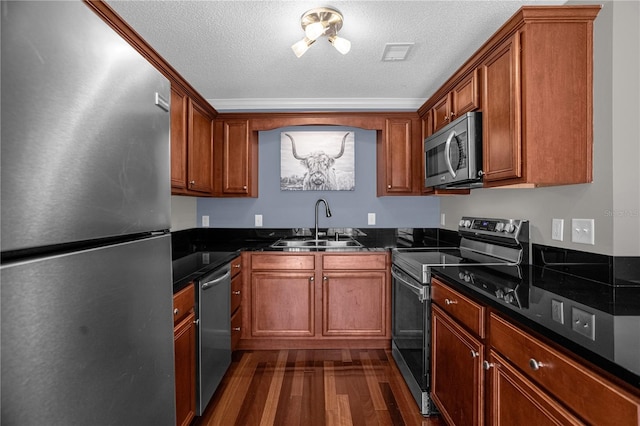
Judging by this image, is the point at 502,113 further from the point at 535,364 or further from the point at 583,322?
the point at 535,364

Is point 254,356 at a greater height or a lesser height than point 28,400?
lesser

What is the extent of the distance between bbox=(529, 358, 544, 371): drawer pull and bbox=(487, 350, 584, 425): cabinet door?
0.20 ft

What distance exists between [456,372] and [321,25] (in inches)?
74.1

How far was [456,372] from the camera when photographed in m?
1.60

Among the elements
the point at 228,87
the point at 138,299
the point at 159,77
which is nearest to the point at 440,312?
the point at 138,299

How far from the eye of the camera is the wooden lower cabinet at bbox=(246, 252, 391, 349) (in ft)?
9.20

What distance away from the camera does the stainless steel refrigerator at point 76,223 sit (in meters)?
0.50

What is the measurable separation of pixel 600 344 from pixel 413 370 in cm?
146

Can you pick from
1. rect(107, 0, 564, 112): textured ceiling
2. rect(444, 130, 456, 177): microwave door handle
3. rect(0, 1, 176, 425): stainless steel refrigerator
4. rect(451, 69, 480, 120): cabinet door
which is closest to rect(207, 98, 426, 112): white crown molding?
rect(107, 0, 564, 112): textured ceiling

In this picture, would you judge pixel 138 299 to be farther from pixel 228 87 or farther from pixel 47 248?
pixel 228 87

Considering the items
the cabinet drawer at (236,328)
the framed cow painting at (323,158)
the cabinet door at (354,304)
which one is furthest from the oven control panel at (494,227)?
the cabinet drawer at (236,328)

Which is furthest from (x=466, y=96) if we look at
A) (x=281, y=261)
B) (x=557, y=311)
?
(x=281, y=261)

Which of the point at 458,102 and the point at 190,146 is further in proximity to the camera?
the point at 190,146

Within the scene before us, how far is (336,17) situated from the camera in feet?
5.92
